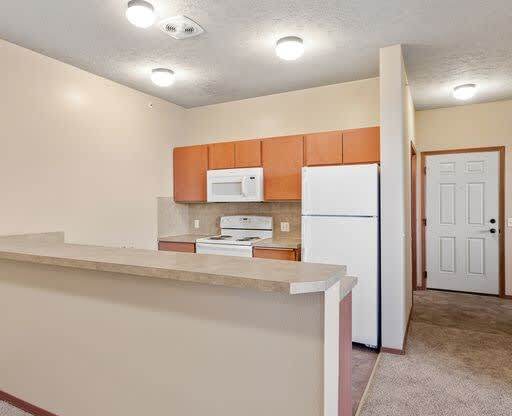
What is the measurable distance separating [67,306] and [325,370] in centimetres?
153

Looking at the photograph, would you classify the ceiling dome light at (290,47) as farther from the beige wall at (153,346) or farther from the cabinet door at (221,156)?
the beige wall at (153,346)

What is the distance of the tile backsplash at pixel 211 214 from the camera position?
4.21 metres

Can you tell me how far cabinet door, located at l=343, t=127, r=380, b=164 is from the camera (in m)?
3.38

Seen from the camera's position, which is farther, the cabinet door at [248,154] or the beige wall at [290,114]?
the cabinet door at [248,154]

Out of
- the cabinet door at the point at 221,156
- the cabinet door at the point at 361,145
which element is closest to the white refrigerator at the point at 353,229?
the cabinet door at the point at 361,145

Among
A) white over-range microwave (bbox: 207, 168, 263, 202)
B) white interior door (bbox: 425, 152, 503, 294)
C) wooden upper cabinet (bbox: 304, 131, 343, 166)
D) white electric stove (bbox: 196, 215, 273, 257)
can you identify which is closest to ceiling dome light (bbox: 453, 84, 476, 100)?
white interior door (bbox: 425, 152, 503, 294)

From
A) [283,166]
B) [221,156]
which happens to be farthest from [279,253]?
[221,156]

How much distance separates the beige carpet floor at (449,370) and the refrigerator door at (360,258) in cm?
27

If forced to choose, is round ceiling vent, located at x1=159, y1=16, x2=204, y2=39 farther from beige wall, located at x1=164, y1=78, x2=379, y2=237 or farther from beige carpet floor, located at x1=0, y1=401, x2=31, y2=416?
beige carpet floor, located at x1=0, y1=401, x2=31, y2=416

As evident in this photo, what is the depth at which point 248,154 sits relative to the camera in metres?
4.09

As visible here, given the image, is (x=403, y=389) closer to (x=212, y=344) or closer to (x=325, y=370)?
(x=325, y=370)

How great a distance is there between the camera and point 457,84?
12.9 ft

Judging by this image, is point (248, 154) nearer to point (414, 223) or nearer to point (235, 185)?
point (235, 185)

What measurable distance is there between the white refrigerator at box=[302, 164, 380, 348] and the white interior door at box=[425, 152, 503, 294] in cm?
260
